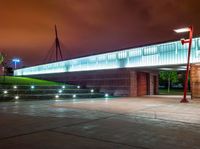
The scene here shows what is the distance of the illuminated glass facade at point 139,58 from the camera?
17.3 m

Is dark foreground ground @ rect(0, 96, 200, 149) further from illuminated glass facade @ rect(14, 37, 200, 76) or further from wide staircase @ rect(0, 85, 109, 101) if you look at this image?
illuminated glass facade @ rect(14, 37, 200, 76)

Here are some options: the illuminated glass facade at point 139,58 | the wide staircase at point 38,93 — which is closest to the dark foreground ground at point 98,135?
the wide staircase at point 38,93

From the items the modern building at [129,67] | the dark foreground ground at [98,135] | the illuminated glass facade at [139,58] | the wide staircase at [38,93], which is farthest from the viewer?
the modern building at [129,67]

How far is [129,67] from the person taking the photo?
2105 centimetres

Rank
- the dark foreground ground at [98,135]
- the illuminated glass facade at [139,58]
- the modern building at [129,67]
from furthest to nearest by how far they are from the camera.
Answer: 1. the modern building at [129,67]
2. the illuminated glass facade at [139,58]
3. the dark foreground ground at [98,135]

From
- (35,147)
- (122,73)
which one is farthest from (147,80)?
(35,147)

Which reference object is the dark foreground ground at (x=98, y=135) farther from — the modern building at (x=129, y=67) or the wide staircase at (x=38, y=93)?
the modern building at (x=129, y=67)

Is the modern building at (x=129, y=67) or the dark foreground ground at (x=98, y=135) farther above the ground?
the modern building at (x=129, y=67)

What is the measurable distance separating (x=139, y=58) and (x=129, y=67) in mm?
1349

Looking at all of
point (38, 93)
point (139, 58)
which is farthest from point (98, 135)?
point (139, 58)

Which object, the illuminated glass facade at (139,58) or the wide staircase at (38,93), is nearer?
the wide staircase at (38,93)

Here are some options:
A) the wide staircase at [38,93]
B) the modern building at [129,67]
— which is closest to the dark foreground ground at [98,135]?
the wide staircase at [38,93]

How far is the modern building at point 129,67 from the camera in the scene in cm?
1780

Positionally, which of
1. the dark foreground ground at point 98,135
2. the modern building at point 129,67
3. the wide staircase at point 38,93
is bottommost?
the dark foreground ground at point 98,135
